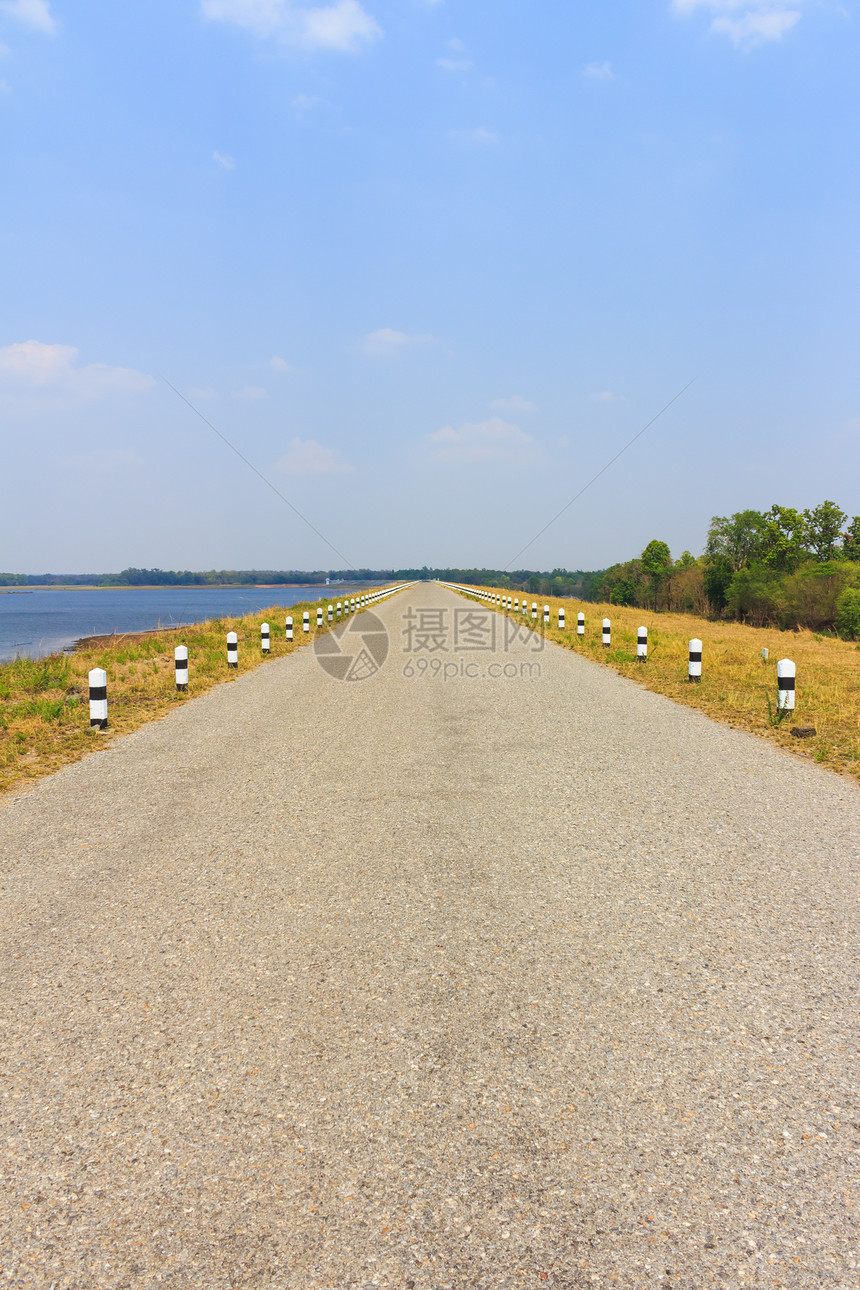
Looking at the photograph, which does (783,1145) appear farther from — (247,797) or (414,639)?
(414,639)

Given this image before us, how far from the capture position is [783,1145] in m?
2.52

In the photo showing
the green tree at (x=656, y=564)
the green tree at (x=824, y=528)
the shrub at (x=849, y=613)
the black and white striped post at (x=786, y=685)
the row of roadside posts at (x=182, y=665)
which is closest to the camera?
the row of roadside posts at (x=182, y=665)

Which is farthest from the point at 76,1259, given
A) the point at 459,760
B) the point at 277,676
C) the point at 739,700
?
the point at 277,676

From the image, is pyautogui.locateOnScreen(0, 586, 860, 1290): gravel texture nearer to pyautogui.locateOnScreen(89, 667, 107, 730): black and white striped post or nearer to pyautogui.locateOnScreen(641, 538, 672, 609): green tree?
pyautogui.locateOnScreen(89, 667, 107, 730): black and white striped post

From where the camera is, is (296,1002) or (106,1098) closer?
(106,1098)

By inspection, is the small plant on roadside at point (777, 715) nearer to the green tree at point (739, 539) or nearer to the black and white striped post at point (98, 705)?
the black and white striped post at point (98, 705)

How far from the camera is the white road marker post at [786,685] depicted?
32.9 ft

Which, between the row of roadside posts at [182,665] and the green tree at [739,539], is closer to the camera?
the row of roadside posts at [182,665]

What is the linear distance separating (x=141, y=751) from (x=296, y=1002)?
596 centimetres

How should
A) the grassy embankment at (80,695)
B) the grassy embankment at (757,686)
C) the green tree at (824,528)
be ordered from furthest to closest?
1. the green tree at (824,528)
2. the grassy embankment at (757,686)
3. the grassy embankment at (80,695)

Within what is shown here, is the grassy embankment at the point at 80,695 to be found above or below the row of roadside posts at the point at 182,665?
below

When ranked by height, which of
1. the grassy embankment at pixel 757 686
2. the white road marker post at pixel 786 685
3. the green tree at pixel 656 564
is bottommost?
the grassy embankment at pixel 757 686

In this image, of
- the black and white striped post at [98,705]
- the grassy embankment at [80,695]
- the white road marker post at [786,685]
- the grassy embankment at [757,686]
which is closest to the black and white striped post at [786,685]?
the white road marker post at [786,685]

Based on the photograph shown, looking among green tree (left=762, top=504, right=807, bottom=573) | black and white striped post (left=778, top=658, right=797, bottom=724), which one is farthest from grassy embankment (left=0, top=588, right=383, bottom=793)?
green tree (left=762, top=504, right=807, bottom=573)
